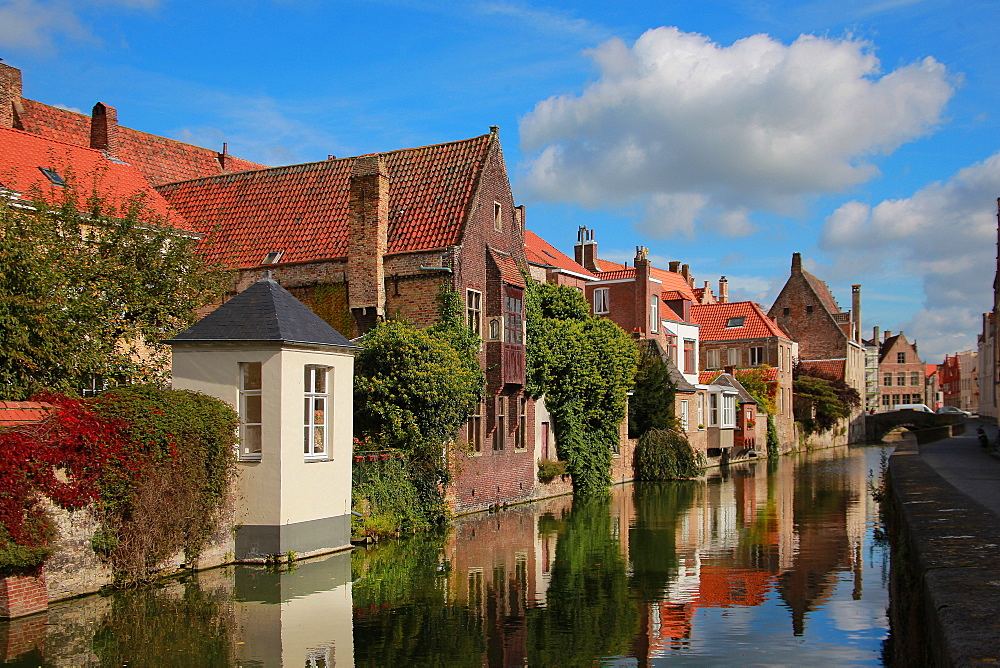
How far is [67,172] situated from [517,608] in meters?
15.1

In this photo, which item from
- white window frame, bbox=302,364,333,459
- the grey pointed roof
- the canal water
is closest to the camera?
the canal water

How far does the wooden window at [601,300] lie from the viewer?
157 feet

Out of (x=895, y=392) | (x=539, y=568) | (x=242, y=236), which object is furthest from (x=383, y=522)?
(x=895, y=392)

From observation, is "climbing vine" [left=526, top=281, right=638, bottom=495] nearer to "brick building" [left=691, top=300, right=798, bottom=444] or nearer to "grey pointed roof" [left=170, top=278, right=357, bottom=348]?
"grey pointed roof" [left=170, top=278, right=357, bottom=348]

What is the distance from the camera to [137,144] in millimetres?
35719

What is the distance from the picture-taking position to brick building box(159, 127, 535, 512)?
2717 cm

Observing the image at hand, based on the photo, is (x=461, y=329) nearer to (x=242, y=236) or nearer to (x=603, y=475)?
(x=242, y=236)

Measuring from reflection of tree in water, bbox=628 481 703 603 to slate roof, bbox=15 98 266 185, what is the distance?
2110 centimetres

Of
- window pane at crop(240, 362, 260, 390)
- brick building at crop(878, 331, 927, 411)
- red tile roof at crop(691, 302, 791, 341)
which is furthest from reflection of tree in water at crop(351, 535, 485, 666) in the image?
brick building at crop(878, 331, 927, 411)

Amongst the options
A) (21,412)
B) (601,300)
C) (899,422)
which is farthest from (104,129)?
(899,422)

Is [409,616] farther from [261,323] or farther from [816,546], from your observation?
[816,546]

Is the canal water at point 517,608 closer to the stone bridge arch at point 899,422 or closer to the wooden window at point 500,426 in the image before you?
the wooden window at point 500,426

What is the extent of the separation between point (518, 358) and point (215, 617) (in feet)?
54.9

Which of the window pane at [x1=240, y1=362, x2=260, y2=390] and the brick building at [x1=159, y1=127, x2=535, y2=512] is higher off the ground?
the brick building at [x1=159, y1=127, x2=535, y2=512]
